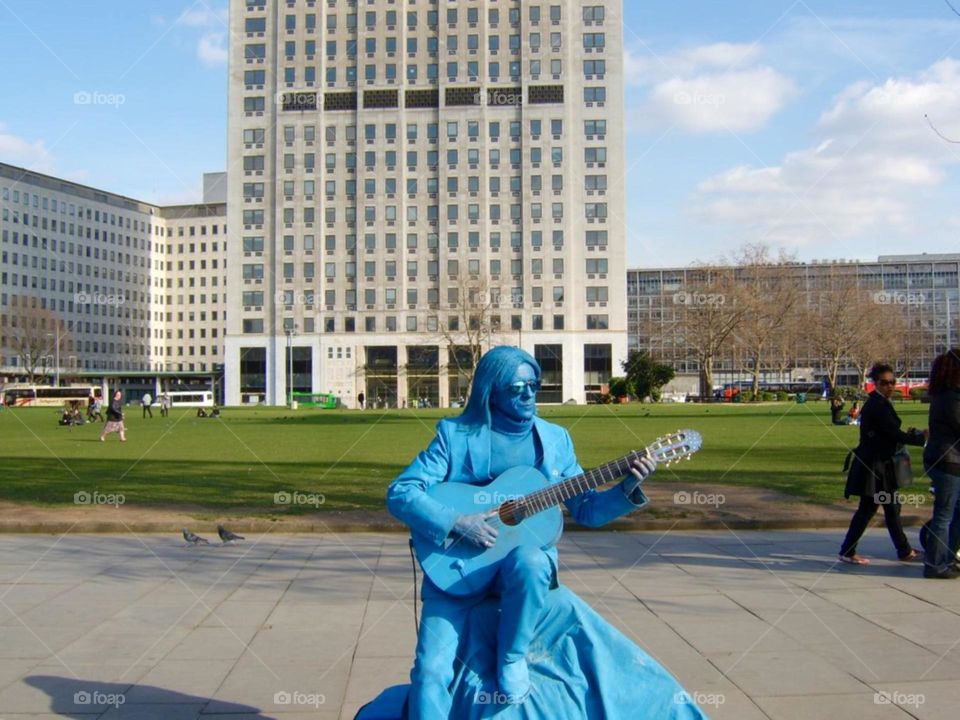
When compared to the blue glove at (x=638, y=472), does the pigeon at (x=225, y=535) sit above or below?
below

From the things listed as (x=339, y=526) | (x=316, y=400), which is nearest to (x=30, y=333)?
(x=316, y=400)

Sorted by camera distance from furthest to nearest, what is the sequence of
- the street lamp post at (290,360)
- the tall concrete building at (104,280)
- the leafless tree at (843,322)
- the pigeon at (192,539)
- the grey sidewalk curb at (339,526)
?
the tall concrete building at (104,280) < the street lamp post at (290,360) < the leafless tree at (843,322) < the grey sidewalk curb at (339,526) < the pigeon at (192,539)

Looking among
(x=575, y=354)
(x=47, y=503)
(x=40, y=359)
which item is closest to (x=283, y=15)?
(x=575, y=354)

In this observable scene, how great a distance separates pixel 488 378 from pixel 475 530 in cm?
64

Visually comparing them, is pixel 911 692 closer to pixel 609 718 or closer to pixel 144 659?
pixel 609 718

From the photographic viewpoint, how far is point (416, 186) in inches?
3615

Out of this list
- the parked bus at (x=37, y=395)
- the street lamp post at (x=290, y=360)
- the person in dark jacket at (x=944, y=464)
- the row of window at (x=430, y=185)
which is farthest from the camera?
the parked bus at (x=37, y=395)

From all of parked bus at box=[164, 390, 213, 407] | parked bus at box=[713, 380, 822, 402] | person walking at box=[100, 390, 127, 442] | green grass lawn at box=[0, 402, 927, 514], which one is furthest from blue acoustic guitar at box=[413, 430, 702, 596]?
parked bus at box=[713, 380, 822, 402]

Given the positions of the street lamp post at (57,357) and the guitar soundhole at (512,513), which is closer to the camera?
the guitar soundhole at (512,513)

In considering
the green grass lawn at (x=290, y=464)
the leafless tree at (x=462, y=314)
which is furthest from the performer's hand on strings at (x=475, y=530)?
the leafless tree at (x=462, y=314)

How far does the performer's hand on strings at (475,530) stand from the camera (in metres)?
3.45

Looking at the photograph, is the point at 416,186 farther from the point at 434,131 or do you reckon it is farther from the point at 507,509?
the point at 507,509

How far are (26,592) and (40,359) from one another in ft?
377

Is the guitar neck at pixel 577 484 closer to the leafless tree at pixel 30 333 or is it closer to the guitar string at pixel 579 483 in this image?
the guitar string at pixel 579 483
